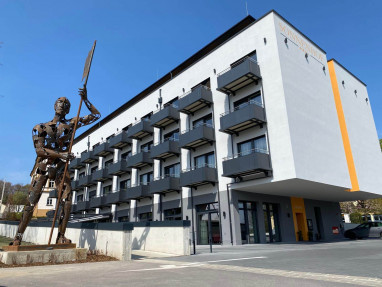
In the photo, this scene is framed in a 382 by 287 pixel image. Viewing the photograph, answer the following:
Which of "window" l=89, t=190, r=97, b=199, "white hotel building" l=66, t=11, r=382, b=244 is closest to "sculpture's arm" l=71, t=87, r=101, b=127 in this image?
"white hotel building" l=66, t=11, r=382, b=244

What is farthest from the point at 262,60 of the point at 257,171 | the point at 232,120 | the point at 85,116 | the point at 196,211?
the point at 85,116

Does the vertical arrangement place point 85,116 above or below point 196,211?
above

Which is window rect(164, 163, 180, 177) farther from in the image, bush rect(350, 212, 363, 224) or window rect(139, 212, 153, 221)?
bush rect(350, 212, 363, 224)

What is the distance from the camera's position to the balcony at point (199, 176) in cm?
2414

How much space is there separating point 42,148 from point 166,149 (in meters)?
18.1

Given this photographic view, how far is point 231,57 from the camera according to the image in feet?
85.5

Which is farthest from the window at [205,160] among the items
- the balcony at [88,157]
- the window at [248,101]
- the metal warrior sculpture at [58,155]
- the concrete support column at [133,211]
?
the balcony at [88,157]

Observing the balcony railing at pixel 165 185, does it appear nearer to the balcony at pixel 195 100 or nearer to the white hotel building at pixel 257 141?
the white hotel building at pixel 257 141

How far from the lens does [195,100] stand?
2650 cm

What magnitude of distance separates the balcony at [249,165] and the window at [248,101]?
3.83 m

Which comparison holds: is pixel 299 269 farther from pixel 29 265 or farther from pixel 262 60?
pixel 262 60

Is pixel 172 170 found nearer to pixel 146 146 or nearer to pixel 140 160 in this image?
pixel 140 160

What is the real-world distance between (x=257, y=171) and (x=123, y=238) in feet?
41.1

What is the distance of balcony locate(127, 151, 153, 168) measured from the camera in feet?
108
